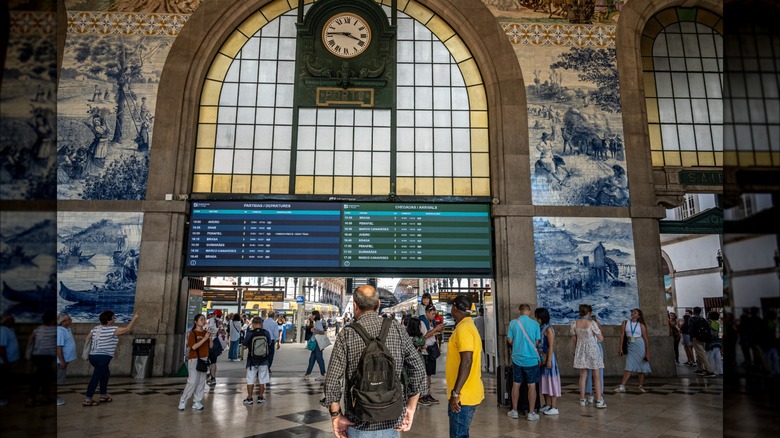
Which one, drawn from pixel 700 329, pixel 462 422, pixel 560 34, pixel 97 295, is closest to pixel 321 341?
pixel 97 295

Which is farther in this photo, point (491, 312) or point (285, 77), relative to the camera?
point (285, 77)

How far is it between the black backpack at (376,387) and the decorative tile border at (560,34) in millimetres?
12026

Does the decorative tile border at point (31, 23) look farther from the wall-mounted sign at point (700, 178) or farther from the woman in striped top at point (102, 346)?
the wall-mounted sign at point (700, 178)

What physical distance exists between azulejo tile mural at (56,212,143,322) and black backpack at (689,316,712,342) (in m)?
14.1

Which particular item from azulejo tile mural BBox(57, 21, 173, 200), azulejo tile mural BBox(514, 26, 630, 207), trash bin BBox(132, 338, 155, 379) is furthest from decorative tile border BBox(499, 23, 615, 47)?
trash bin BBox(132, 338, 155, 379)

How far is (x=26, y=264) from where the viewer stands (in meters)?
2.19

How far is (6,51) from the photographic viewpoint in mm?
2205

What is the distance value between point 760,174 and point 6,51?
3549 millimetres

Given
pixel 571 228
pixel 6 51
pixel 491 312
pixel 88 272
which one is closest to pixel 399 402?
pixel 6 51

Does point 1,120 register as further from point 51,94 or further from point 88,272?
point 88,272

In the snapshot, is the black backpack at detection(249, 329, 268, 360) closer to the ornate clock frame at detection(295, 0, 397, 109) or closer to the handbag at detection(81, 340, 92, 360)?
the handbag at detection(81, 340, 92, 360)

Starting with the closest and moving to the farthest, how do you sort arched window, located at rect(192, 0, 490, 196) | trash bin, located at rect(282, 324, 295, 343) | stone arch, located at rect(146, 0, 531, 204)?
stone arch, located at rect(146, 0, 531, 204)
arched window, located at rect(192, 0, 490, 196)
trash bin, located at rect(282, 324, 295, 343)

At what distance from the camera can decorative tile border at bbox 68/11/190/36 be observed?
12.6 metres

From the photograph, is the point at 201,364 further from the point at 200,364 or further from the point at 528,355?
the point at 528,355
